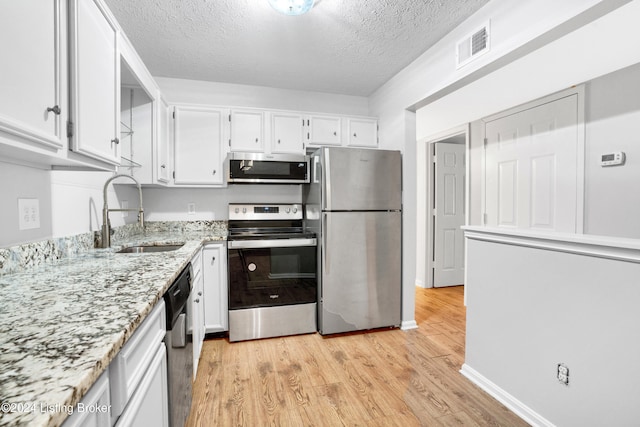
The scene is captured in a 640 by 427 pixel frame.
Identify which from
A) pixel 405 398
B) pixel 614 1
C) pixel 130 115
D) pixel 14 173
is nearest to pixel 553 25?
pixel 614 1

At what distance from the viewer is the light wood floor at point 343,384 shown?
162cm

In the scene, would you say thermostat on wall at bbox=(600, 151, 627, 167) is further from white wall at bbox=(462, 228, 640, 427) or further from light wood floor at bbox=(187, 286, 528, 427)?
light wood floor at bbox=(187, 286, 528, 427)

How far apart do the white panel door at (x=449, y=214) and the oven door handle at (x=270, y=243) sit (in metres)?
2.23

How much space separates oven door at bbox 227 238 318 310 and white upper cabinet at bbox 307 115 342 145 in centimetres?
108

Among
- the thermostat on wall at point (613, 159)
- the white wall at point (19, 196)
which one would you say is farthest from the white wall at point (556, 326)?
the white wall at point (19, 196)

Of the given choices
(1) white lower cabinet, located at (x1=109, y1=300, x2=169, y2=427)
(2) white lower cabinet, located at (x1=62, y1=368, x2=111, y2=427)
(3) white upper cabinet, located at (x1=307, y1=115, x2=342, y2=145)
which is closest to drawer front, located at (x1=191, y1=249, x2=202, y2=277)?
(1) white lower cabinet, located at (x1=109, y1=300, x2=169, y2=427)

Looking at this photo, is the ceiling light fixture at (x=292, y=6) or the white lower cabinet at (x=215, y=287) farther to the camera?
the white lower cabinet at (x=215, y=287)

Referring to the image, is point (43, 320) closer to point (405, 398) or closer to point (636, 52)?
point (405, 398)

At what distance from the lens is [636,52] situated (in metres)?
2.10

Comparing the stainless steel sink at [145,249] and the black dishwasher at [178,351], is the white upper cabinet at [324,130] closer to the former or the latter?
the stainless steel sink at [145,249]

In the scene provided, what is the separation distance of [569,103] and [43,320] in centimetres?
354

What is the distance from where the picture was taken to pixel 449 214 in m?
4.14

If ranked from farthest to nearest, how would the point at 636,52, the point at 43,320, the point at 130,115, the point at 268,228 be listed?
the point at 268,228 → the point at 130,115 → the point at 636,52 → the point at 43,320

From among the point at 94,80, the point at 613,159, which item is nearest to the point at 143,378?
the point at 94,80
